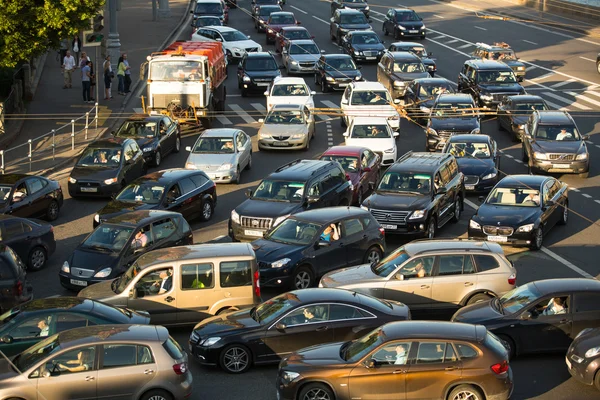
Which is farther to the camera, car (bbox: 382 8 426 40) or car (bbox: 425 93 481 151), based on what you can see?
car (bbox: 382 8 426 40)

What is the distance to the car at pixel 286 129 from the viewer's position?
35.5 metres

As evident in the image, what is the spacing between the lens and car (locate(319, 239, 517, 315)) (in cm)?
1994

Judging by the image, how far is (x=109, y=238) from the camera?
22.8 meters

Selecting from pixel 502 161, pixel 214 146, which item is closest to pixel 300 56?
pixel 502 161

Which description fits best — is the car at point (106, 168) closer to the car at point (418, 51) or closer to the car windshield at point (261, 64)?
the car windshield at point (261, 64)

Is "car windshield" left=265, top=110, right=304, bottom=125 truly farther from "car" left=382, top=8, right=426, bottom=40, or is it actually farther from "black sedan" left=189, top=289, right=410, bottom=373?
"car" left=382, top=8, right=426, bottom=40

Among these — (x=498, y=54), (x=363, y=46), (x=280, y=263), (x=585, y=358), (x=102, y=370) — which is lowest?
(x=363, y=46)

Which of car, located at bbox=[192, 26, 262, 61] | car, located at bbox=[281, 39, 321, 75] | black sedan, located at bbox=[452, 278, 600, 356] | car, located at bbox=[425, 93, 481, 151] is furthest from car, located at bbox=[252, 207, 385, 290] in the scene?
car, located at bbox=[192, 26, 262, 61]

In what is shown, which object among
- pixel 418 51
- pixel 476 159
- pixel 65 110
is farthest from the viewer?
pixel 418 51

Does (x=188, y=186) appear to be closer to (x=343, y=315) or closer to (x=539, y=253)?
(x=539, y=253)

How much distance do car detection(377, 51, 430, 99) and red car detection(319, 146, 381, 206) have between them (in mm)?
11594

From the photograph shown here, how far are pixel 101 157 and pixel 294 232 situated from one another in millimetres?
10103

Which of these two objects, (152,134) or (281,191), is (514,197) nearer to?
(281,191)

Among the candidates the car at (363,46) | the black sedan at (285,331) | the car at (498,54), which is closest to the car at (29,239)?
the black sedan at (285,331)
